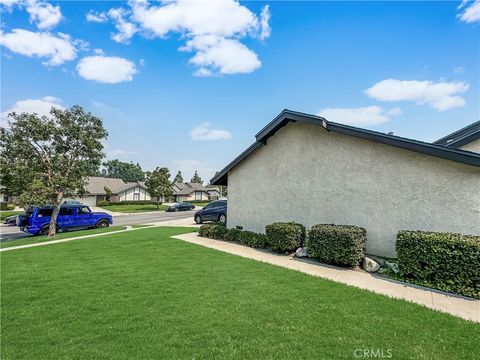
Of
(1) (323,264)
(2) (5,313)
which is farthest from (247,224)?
(2) (5,313)

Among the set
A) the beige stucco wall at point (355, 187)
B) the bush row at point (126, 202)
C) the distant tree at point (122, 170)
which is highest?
the distant tree at point (122, 170)

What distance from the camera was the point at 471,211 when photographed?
7.62m

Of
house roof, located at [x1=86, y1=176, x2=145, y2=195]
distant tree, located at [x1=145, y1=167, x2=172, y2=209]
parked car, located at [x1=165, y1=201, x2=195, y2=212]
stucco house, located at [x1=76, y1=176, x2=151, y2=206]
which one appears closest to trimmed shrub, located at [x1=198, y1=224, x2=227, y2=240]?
parked car, located at [x1=165, y1=201, x2=195, y2=212]

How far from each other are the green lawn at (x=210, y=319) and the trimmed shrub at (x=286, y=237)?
2369 mm

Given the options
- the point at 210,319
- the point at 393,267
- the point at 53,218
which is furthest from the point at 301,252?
the point at 53,218

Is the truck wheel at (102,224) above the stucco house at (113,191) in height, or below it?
below

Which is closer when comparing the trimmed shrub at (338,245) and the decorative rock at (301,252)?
the trimmed shrub at (338,245)

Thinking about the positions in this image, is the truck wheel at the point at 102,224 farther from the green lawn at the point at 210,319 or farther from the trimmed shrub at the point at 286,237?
the trimmed shrub at the point at 286,237

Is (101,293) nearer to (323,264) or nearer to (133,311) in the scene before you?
(133,311)

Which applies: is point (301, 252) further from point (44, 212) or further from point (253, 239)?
point (44, 212)

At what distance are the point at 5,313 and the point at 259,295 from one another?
16.9ft

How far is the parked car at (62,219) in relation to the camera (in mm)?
18562

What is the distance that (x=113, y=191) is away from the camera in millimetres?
56281

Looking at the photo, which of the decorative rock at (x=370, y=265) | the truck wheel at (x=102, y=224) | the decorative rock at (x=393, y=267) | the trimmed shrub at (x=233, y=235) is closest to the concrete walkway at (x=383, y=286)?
the decorative rock at (x=370, y=265)
